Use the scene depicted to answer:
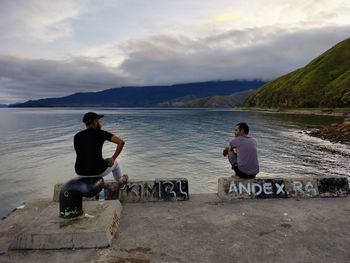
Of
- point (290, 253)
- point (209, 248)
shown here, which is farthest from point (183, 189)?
point (290, 253)

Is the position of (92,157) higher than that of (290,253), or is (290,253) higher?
(92,157)

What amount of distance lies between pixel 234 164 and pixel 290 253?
4745 millimetres

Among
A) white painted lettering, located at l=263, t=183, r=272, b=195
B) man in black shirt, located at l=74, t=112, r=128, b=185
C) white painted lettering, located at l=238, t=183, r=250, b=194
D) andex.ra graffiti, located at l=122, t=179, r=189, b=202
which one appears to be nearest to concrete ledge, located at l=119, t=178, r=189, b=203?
andex.ra graffiti, located at l=122, t=179, r=189, b=202

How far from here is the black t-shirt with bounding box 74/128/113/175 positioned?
28.3ft

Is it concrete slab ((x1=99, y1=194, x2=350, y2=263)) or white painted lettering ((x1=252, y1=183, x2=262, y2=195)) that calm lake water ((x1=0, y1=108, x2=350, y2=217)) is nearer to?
white painted lettering ((x1=252, y1=183, x2=262, y2=195))

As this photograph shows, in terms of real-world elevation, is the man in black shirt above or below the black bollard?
above

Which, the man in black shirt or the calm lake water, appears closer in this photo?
the man in black shirt

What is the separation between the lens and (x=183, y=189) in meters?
11.5

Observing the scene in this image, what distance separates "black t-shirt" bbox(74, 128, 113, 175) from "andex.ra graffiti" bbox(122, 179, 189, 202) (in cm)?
280

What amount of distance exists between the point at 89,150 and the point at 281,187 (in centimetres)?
705

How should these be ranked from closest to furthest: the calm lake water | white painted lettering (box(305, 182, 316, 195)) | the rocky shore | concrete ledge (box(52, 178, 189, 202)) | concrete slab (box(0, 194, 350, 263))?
concrete slab (box(0, 194, 350, 263))
concrete ledge (box(52, 178, 189, 202))
white painted lettering (box(305, 182, 316, 195))
the calm lake water
the rocky shore

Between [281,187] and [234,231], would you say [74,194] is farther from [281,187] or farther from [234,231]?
[281,187]

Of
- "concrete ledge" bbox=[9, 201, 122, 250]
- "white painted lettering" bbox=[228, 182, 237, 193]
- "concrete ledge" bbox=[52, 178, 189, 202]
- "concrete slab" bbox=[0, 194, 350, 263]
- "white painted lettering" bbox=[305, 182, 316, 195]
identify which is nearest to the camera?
"concrete slab" bbox=[0, 194, 350, 263]

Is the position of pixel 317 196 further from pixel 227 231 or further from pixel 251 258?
pixel 251 258
